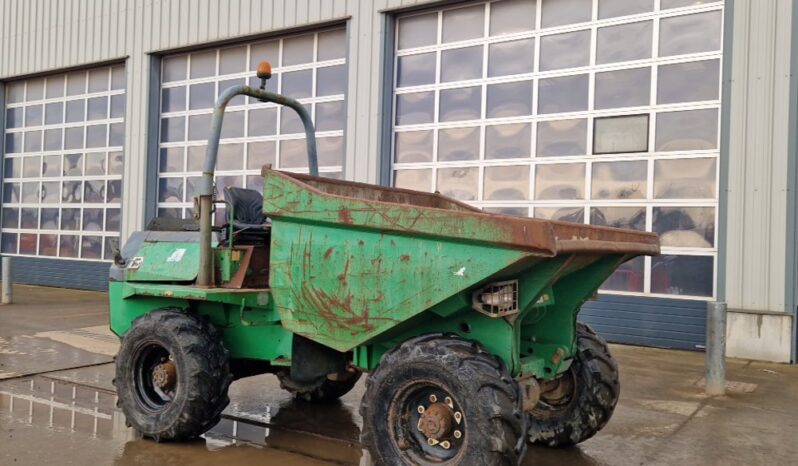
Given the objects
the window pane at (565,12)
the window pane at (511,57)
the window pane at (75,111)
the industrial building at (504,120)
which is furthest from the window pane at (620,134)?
the window pane at (75,111)

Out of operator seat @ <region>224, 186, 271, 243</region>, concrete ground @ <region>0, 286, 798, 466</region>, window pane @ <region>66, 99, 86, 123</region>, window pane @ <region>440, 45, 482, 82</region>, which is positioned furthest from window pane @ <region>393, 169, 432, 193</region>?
window pane @ <region>66, 99, 86, 123</region>

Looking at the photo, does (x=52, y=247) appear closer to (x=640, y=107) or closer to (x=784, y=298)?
(x=640, y=107)

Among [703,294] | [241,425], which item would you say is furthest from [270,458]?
[703,294]

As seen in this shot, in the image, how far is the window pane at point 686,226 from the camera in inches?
350

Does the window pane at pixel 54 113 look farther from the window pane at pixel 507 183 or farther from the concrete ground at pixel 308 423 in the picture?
the window pane at pixel 507 183

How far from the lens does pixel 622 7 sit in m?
9.59

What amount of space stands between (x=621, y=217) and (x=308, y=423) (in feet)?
19.5

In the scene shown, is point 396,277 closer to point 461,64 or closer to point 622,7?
point 622,7

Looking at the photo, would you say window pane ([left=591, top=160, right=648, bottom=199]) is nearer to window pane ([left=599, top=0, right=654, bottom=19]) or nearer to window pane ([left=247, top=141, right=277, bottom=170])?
window pane ([left=599, top=0, right=654, bottom=19])

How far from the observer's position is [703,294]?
8.87 metres

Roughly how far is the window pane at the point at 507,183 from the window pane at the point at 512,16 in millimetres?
2071

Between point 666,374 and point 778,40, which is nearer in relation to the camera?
point 666,374

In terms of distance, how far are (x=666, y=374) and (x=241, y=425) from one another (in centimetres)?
457

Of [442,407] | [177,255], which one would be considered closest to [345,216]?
[442,407]
